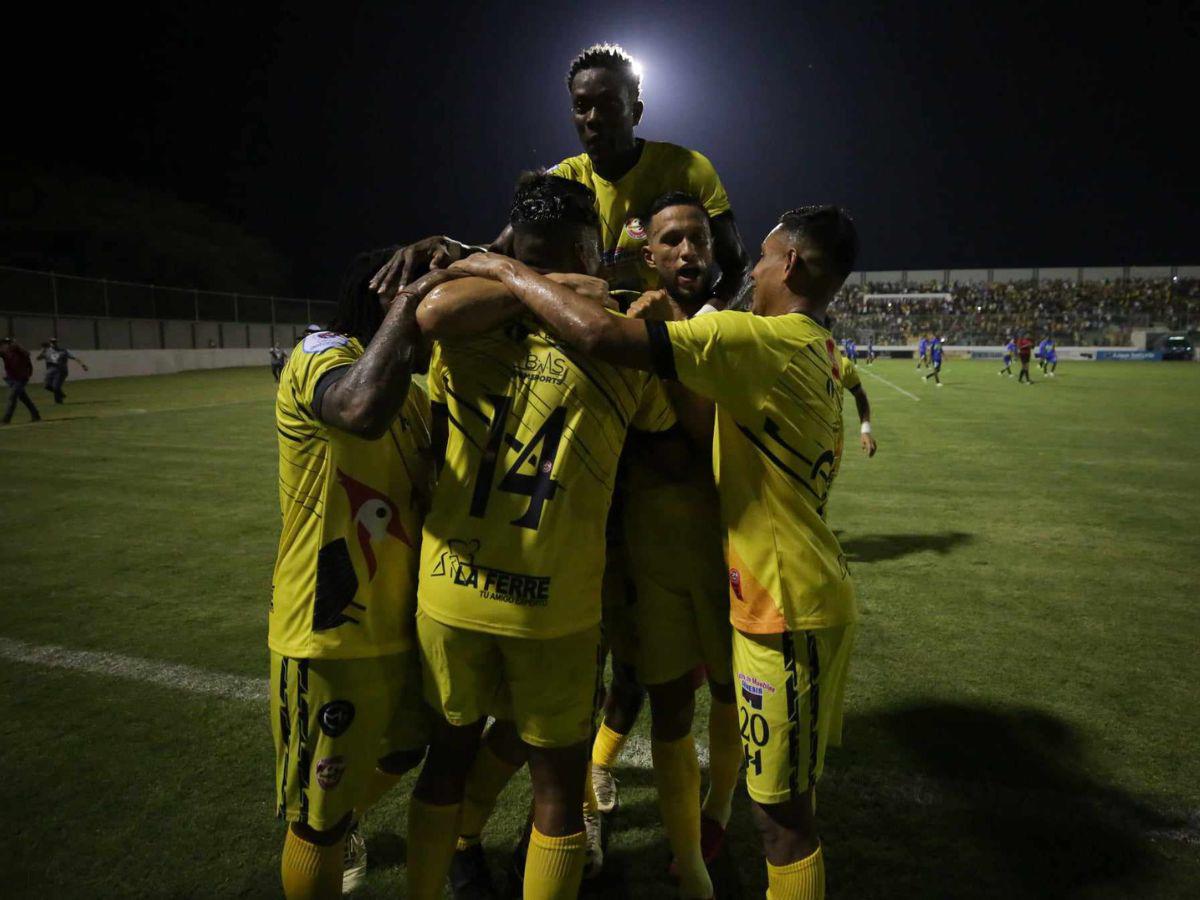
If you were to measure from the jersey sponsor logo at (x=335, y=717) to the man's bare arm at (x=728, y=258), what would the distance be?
218 cm

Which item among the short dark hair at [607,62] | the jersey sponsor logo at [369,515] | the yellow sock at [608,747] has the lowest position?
the yellow sock at [608,747]

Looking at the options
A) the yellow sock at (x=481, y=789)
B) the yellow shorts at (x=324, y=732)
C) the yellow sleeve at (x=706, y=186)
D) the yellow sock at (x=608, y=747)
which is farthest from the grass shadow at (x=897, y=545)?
the yellow shorts at (x=324, y=732)

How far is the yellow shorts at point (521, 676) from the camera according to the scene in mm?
2166

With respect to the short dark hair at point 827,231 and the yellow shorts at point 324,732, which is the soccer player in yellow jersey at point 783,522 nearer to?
the short dark hair at point 827,231

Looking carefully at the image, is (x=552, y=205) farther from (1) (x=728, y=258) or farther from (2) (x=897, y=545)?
(2) (x=897, y=545)

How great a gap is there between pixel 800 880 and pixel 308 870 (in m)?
1.45

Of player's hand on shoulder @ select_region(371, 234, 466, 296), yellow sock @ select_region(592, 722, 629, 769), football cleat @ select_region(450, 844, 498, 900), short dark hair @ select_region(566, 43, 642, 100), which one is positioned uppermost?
short dark hair @ select_region(566, 43, 642, 100)

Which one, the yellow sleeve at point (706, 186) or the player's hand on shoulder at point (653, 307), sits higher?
the yellow sleeve at point (706, 186)


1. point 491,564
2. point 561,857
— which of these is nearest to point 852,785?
point 561,857

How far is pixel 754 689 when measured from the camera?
2287 mm

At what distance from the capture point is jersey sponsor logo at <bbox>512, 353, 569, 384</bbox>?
214 cm

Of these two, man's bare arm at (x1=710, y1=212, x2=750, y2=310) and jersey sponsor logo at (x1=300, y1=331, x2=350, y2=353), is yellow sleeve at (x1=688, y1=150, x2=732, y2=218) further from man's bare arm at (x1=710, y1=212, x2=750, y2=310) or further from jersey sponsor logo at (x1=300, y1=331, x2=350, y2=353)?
jersey sponsor logo at (x1=300, y1=331, x2=350, y2=353)

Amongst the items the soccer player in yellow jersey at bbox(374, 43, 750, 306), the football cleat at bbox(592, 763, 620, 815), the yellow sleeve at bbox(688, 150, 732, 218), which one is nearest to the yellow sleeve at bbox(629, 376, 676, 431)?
the soccer player in yellow jersey at bbox(374, 43, 750, 306)

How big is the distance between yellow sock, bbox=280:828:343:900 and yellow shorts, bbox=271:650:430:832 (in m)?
0.08
